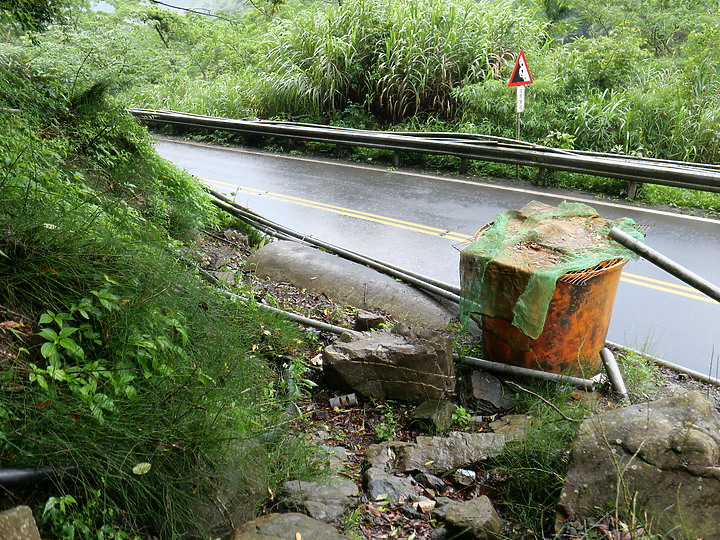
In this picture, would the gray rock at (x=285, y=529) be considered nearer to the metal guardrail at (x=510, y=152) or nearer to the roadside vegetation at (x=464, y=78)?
the metal guardrail at (x=510, y=152)

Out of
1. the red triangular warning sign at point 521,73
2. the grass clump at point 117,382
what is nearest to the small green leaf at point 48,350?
the grass clump at point 117,382

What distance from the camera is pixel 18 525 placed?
6.37 feet

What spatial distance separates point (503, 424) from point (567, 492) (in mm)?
1175

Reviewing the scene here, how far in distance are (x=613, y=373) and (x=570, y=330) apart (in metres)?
0.48

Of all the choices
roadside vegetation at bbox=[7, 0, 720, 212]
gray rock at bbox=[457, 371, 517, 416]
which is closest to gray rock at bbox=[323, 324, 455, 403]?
gray rock at bbox=[457, 371, 517, 416]

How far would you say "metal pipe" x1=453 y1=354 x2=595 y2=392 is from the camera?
14.3 ft

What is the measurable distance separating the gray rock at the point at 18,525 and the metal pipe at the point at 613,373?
12.2ft

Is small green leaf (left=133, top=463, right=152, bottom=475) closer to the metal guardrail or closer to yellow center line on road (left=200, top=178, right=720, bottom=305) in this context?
yellow center line on road (left=200, top=178, right=720, bottom=305)

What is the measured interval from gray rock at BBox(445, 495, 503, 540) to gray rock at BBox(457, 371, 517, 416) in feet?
4.61

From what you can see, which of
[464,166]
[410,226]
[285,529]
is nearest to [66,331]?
[285,529]

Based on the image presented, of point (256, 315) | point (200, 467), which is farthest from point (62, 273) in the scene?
point (256, 315)

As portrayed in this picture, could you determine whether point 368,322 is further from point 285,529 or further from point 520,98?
point 520,98

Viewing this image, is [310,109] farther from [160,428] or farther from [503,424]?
[160,428]

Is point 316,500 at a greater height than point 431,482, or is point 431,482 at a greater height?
point 316,500
